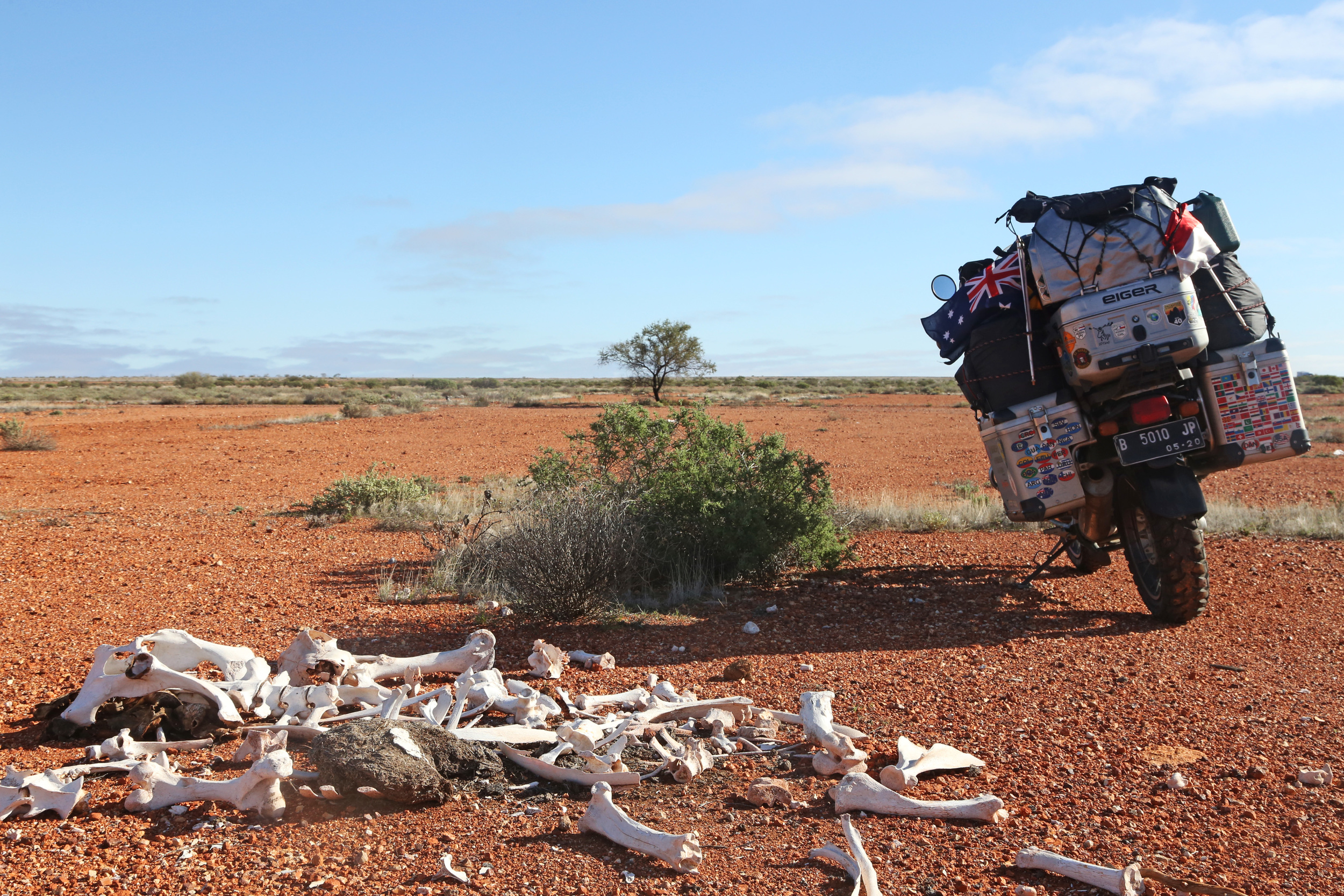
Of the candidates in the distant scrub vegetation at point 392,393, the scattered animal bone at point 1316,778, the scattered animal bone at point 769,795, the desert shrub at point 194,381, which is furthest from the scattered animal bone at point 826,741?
the desert shrub at point 194,381

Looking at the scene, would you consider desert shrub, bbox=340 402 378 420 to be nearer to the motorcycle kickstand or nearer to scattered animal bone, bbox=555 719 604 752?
the motorcycle kickstand

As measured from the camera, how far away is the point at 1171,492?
661cm

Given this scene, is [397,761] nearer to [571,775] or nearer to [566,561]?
[571,775]

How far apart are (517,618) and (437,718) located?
2.64 meters

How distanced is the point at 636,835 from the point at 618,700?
1575 mm

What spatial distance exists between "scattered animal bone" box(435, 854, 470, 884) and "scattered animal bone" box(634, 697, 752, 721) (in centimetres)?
144

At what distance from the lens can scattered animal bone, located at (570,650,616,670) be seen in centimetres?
597

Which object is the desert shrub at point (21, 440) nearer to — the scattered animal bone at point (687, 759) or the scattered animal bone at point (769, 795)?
the scattered animal bone at point (687, 759)

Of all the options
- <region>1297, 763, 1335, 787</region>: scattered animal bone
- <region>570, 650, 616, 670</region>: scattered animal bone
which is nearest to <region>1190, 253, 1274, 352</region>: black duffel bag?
<region>1297, 763, 1335, 787</region>: scattered animal bone

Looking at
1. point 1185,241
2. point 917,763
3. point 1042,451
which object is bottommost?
point 917,763

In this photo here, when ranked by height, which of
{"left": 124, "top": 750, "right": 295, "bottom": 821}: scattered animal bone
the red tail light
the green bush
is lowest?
{"left": 124, "top": 750, "right": 295, "bottom": 821}: scattered animal bone

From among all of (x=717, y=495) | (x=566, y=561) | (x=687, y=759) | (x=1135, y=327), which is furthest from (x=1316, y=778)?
(x=717, y=495)

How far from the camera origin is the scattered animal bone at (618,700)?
4.92 meters

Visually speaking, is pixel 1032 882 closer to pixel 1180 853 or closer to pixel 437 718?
pixel 1180 853
